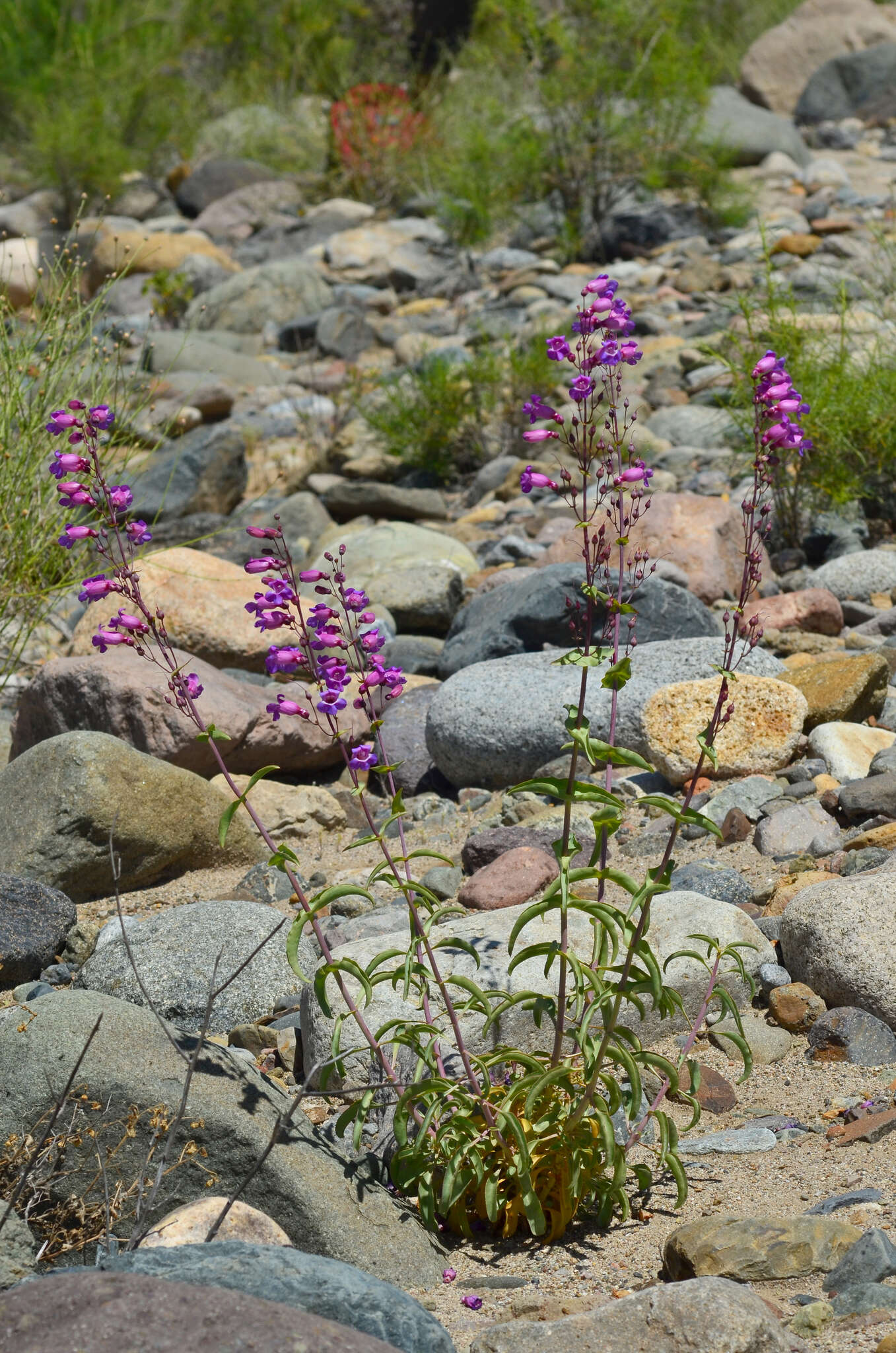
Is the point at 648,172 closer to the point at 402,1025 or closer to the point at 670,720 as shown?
the point at 670,720

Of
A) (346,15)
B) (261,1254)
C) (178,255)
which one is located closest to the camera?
(261,1254)

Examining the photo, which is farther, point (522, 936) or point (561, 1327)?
point (522, 936)

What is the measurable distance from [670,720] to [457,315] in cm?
761

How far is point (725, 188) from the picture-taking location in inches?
473

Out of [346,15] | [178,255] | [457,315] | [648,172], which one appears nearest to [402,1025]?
[457,315]

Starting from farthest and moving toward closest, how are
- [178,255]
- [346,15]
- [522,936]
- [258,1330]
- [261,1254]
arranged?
[346,15], [178,255], [522,936], [261,1254], [258,1330]

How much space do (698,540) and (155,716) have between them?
9.13 feet

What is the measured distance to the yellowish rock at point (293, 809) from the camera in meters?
4.94

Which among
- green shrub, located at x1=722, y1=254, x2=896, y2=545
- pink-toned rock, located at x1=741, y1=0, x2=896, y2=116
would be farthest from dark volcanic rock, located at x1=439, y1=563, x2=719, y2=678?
pink-toned rock, located at x1=741, y1=0, x2=896, y2=116

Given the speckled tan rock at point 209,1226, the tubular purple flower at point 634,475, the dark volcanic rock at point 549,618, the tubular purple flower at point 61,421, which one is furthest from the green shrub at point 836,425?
the speckled tan rock at point 209,1226

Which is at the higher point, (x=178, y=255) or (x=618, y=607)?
(x=618, y=607)

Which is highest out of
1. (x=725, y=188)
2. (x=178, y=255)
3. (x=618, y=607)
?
(x=618, y=607)

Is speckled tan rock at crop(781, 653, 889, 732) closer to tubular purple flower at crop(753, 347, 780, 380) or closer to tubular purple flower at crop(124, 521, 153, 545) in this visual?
tubular purple flower at crop(753, 347, 780, 380)

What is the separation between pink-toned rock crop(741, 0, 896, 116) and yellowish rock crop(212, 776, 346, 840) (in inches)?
538
